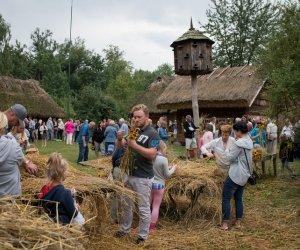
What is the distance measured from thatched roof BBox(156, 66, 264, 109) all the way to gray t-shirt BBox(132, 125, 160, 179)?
18.6 m

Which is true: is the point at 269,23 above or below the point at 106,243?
above

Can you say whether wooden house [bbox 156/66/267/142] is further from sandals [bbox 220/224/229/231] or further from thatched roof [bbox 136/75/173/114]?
sandals [bbox 220/224/229/231]

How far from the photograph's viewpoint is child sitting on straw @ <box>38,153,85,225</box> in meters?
3.67

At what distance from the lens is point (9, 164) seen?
12.0ft

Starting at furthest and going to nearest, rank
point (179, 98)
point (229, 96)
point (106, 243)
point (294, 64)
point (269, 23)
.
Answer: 1. point (269, 23)
2. point (179, 98)
3. point (229, 96)
4. point (294, 64)
5. point (106, 243)

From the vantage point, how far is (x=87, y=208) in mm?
4801

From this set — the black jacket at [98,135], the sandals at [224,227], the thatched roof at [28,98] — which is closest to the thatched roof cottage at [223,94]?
the black jacket at [98,135]

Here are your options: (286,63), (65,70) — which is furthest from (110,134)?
(65,70)

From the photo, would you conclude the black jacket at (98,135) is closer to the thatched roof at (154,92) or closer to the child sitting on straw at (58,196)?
the child sitting on straw at (58,196)

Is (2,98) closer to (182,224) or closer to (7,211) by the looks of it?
(182,224)

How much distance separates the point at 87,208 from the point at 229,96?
1983cm

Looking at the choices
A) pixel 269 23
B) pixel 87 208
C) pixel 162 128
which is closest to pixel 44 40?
pixel 269 23

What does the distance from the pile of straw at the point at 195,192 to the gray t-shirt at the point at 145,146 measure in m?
1.55

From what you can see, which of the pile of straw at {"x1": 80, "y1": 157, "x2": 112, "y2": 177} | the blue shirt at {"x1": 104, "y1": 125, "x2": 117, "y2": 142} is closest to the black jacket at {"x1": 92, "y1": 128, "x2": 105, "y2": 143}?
the blue shirt at {"x1": 104, "y1": 125, "x2": 117, "y2": 142}
